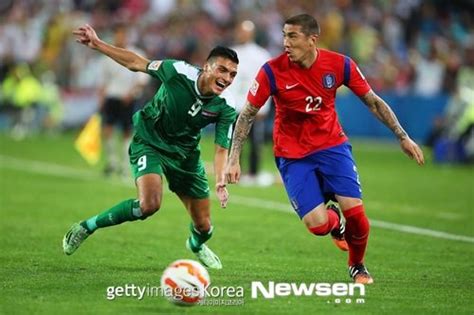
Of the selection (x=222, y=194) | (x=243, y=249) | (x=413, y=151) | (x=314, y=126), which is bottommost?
(x=243, y=249)

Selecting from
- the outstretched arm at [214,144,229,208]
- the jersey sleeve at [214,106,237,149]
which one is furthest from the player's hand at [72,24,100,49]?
the outstretched arm at [214,144,229,208]

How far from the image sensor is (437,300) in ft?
31.7

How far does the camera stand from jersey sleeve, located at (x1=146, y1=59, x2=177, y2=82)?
1105 cm

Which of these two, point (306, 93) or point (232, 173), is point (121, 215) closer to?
point (232, 173)

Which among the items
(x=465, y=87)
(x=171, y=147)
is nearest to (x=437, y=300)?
(x=171, y=147)

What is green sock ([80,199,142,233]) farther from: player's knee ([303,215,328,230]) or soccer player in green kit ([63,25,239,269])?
player's knee ([303,215,328,230])

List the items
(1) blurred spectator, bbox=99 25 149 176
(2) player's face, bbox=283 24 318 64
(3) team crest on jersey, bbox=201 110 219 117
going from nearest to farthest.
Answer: (2) player's face, bbox=283 24 318 64, (3) team crest on jersey, bbox=201 110 219 117, (1) blurred spectator, bbox=99 25 149 176

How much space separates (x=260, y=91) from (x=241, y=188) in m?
10.3

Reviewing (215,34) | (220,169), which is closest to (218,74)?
(220,169)

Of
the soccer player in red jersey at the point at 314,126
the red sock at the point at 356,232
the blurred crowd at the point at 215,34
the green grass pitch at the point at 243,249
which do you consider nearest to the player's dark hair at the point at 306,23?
the soccer player in red jersey at the point at 314,126

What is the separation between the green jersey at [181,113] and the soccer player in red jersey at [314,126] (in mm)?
371

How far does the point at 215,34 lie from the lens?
3412cm

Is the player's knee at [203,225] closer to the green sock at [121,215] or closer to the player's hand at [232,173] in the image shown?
the green sock at [121,215]

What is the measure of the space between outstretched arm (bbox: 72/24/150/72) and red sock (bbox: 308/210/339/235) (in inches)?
84.3
